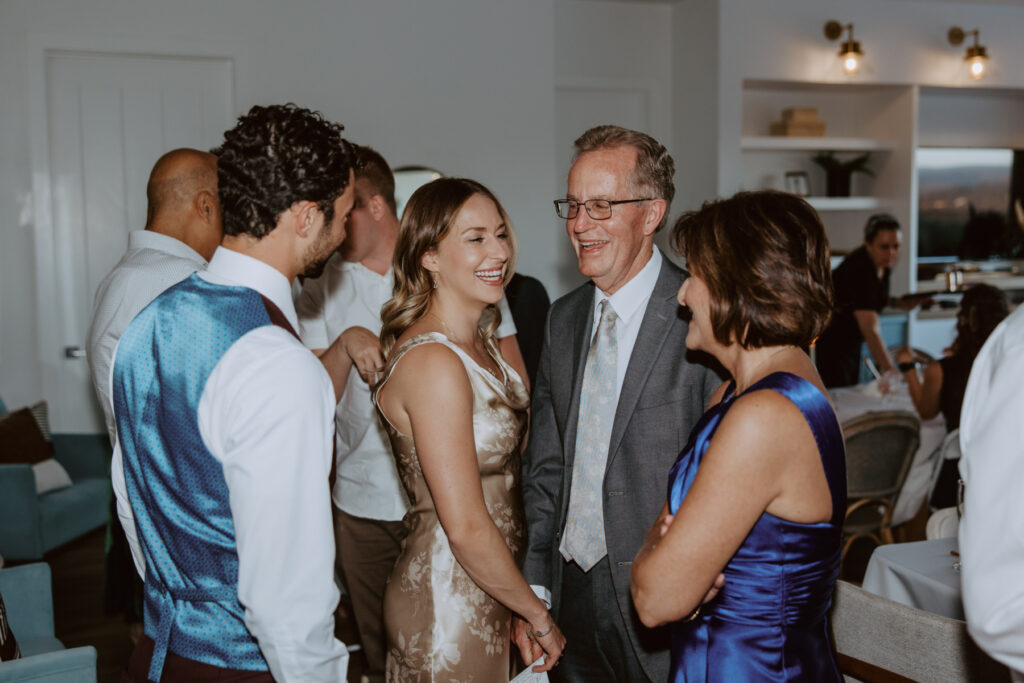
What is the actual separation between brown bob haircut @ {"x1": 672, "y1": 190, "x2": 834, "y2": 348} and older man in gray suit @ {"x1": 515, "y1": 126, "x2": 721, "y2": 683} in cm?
40

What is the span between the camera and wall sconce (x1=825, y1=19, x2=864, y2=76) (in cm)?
631

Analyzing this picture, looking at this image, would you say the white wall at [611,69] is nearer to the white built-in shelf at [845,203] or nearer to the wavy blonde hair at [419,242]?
the white built-in shelf at [845,203]

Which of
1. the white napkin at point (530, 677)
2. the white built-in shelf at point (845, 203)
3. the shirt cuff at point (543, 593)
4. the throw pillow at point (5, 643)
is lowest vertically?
the throw pillow at point (5, 643)

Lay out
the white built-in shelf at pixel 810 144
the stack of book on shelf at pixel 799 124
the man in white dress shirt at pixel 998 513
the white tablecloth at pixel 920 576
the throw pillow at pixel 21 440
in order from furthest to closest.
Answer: the stack of book on shelf at pixel 799 124
the white built-in shelf at pixel 810 144
the throw pillow at pixel 21 440
the white tablecloth at pixel 920 576
the man in white dress shirt at pixel 998 513

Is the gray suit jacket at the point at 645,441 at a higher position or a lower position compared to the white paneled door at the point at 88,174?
lower

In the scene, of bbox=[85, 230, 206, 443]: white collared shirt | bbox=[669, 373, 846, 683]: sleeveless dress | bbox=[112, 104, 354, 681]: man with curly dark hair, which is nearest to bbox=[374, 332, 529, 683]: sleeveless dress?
bbox=[112, 104, 354, 681]: man with curly dark hair

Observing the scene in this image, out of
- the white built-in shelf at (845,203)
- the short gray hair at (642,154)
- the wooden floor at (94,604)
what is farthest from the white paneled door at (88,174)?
the white built-in shelf at (845,203)

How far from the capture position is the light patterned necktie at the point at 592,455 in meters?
1.85

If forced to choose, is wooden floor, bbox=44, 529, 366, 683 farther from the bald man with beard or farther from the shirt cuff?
the shirt cuff

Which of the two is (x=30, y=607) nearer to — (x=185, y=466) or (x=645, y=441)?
(x=185, y=466)

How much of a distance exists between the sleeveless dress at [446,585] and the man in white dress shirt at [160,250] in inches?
39.6

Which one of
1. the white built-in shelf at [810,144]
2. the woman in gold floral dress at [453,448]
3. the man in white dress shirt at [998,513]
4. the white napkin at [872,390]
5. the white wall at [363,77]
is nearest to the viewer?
the man in white dress shirt at [998,513]

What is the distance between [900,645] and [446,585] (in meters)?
1.06

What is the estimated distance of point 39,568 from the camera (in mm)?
2611
